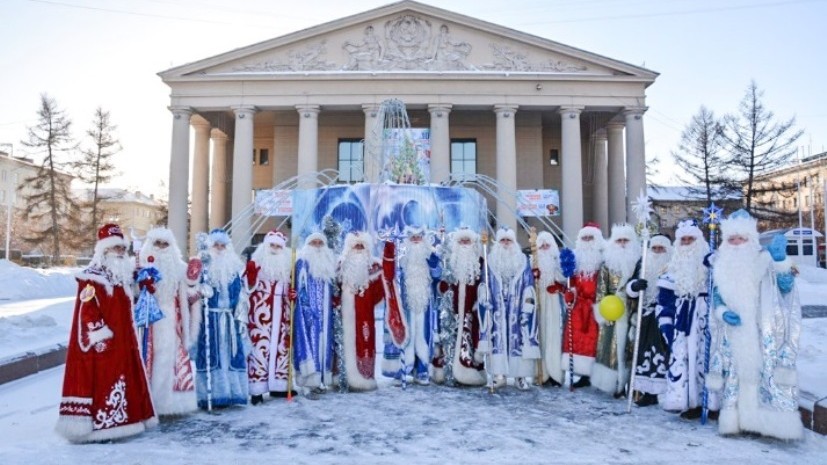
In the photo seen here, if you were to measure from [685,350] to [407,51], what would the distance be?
2630cm

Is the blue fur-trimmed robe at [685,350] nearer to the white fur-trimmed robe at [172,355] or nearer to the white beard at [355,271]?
the white beard at [355,271]

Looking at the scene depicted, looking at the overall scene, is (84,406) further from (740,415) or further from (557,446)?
(740,415)

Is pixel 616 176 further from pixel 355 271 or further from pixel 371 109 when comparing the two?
pixel 355 271

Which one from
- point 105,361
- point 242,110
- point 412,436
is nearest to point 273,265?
point 105,361

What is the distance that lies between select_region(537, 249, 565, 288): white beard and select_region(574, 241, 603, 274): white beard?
353 mm

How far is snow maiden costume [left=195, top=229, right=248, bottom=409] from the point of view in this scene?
644cm

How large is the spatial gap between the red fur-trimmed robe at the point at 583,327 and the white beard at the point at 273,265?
3.82 meters

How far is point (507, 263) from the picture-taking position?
25.7ft

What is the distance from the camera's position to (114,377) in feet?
17.4

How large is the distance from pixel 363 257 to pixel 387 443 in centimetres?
290

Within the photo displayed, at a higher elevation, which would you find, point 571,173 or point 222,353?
point 571,173

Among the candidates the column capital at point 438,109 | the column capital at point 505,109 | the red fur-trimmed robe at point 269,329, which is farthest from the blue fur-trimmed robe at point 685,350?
the column capital at point 505,109

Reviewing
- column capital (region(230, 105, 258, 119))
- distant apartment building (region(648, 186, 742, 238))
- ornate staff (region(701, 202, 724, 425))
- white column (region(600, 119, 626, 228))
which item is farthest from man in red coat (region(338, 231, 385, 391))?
distant apartment building (region(648, 186, 742, 238))

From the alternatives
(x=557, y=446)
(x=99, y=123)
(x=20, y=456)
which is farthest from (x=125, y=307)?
(x=99, y=123)
